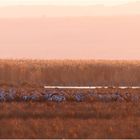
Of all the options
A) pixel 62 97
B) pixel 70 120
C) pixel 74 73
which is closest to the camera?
pixel 70 120

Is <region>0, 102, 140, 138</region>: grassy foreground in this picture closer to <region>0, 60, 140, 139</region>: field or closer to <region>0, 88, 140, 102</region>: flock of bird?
<region>0, 60, 140, 139</region>: field

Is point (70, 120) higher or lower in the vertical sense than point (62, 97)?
lower

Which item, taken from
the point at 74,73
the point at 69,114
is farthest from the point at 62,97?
the point at 74,73

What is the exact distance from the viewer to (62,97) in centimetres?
2038

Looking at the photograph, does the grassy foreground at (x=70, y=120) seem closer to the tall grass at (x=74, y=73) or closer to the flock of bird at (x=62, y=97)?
the flock of bird at (x=62, y=97)

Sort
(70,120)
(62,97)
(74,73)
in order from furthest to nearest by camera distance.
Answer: (74,73) → (62,97) → (70,120)

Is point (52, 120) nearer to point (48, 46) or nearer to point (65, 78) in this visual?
point (65, 78)

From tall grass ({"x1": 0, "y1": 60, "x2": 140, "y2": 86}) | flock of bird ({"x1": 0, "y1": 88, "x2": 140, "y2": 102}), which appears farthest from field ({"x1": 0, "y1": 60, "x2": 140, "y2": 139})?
tall grass ({"x1": 0, "y1": 60, "x2": 140, "y2": 86})

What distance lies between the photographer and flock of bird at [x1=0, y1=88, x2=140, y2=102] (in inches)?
797

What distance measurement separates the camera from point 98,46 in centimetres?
11544

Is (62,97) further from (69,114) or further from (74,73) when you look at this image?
(74,73)

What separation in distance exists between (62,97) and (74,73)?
14157 millimetres

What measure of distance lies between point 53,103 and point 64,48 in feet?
309

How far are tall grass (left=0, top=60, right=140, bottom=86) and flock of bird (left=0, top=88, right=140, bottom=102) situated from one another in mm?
11538
